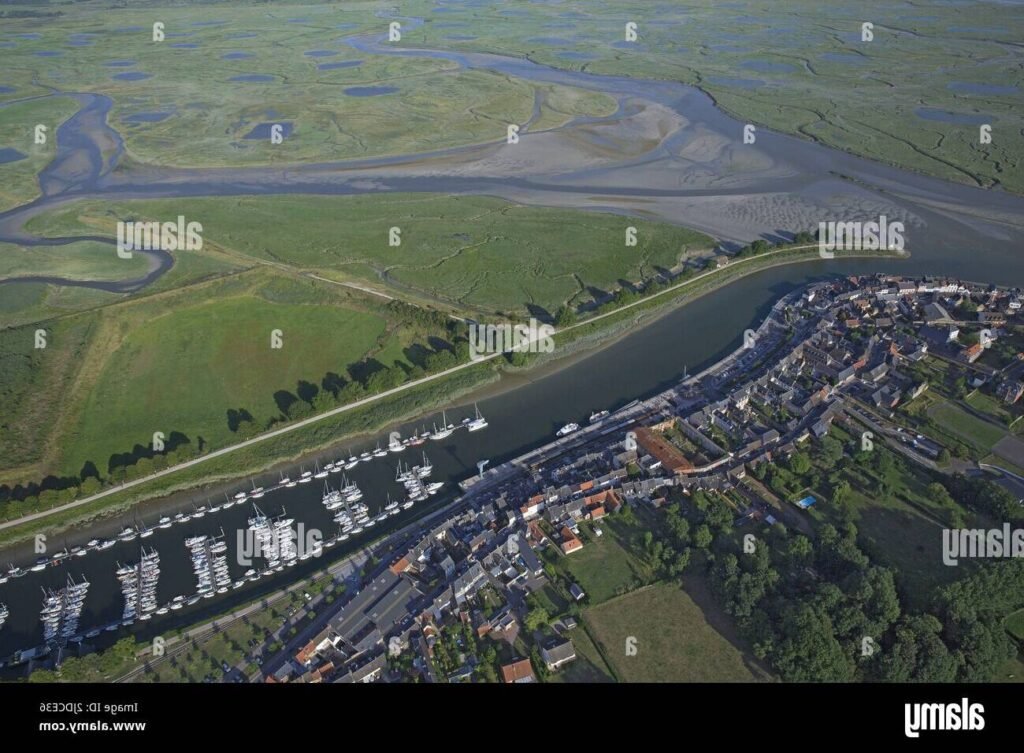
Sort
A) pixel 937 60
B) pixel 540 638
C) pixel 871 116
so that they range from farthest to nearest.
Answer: pixel 937 60 → pixel 871 116 → pixel 540 638

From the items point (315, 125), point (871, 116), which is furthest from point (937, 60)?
point (315, 125)

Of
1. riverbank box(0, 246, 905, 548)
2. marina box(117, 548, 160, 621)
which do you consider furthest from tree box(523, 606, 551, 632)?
riverbank box(0, 246, 905, 548)

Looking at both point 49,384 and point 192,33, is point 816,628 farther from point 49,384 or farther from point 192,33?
point 192,33

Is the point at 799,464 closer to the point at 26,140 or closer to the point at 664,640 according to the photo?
the point at 664,640

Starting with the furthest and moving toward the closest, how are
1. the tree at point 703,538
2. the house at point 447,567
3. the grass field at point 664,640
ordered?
the tree at point 703,538
the house at point 447,567
the grass field at point 664,640

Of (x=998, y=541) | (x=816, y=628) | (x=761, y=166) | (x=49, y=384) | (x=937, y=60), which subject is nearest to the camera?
Answer: (x=816, y=628)

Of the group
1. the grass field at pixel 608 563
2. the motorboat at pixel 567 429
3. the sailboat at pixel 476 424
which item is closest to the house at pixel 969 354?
the motorboat at pixel 567 429

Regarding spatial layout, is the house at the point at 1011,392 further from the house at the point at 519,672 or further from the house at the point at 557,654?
the house at the point at 519,672
